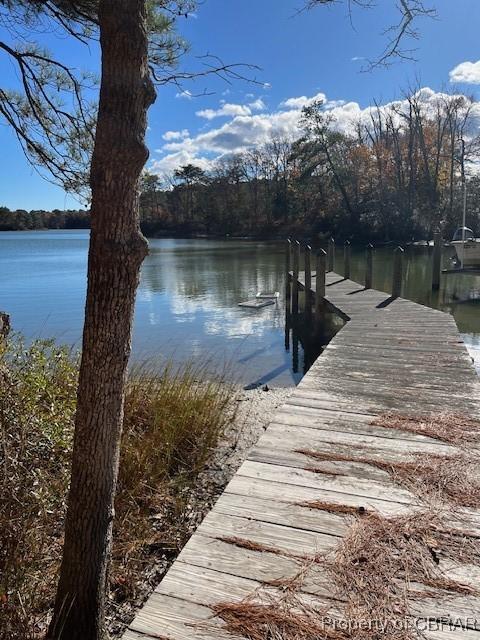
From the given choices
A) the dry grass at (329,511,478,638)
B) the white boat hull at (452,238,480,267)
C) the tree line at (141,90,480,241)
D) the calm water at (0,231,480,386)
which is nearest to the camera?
the dry grass at (329,511,478,638)

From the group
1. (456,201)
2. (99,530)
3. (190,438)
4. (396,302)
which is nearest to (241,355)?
(396,302)

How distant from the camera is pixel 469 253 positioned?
1722cm

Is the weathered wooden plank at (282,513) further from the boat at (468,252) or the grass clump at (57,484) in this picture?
the boat at (468,252)

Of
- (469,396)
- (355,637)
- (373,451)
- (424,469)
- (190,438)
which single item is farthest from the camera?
(190,438)

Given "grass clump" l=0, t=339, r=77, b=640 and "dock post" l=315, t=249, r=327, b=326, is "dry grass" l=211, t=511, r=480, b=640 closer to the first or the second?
"grass clump" l=0, t=339, r=77, b=640

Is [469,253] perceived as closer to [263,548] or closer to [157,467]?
[157,467]

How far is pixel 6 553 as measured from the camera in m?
A: 2.25

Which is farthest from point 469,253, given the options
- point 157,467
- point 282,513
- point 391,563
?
point 391,563

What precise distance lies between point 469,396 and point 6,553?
3414mm

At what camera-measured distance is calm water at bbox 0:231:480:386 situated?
9.85 metres

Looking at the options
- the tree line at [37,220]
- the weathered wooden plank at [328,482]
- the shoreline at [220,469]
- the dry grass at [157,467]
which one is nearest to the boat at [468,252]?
the shoreline at [220,469]

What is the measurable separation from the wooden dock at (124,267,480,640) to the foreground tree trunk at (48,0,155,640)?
46 cm

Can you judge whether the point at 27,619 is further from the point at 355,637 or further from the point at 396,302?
the point at 396,302

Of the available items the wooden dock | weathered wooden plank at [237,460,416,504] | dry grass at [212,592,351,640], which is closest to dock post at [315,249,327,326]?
the wooden dock
